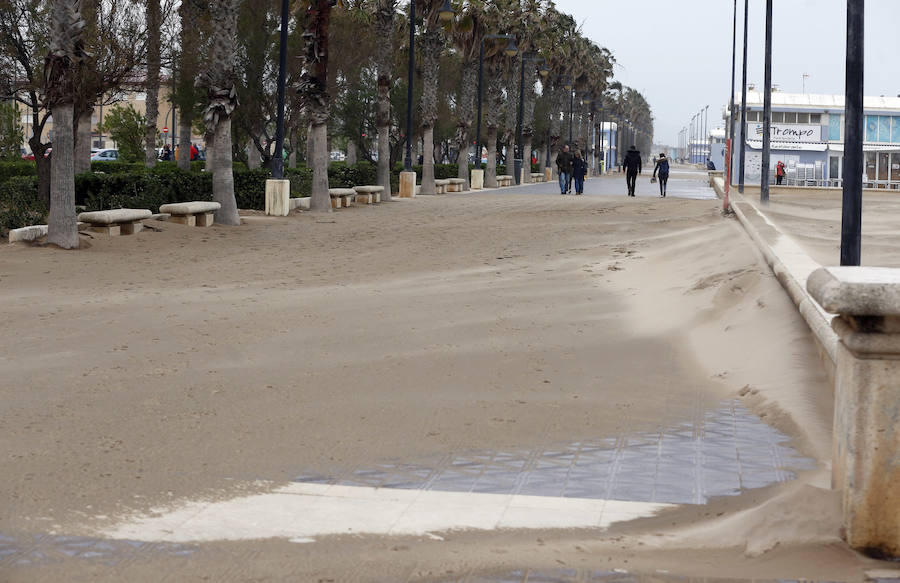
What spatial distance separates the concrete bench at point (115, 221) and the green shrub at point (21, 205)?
1060 mm

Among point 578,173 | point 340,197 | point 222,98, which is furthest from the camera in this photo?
point 578,173

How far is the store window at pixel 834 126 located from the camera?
85562mm

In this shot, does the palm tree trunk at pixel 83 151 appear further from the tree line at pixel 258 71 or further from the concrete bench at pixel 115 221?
the concrete bench at pixel 115 221

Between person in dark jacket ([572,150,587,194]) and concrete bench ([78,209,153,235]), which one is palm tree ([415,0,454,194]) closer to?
person in dark jacket ([572,150,587,194])

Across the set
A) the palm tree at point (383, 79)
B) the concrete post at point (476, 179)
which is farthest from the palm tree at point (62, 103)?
the concrete post at point (476, 179)

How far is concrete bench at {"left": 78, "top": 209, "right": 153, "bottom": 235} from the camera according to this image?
19203 mm

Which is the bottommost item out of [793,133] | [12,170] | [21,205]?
[21,205]

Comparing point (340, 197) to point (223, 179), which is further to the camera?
point (340, 197)

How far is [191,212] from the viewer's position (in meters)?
22.2

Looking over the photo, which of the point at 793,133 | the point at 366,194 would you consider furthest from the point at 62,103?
the point at 793,133

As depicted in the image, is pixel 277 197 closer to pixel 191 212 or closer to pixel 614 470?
pixel 191 212

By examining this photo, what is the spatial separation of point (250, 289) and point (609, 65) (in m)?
109

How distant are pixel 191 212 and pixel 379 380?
48.1 ft

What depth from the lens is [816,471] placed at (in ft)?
19.2
